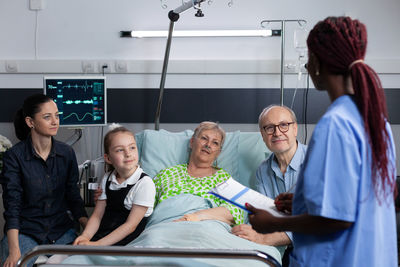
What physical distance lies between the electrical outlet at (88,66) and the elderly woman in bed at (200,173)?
1.57 m

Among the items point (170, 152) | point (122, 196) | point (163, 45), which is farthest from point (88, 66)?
point (122, 196)

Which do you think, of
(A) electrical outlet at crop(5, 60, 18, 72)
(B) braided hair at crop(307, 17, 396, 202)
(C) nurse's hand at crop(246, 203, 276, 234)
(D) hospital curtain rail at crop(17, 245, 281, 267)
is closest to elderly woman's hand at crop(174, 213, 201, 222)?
(D) hospital curtain rail at crop(17, 245, 281, 267)

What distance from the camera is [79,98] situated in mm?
3723

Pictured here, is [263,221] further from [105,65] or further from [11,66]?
[11,66]

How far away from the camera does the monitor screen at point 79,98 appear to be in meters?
3.67

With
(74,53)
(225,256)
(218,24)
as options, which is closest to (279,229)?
(225,256)

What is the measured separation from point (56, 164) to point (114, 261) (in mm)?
1076

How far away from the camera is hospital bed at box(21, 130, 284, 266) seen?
1.50 meters

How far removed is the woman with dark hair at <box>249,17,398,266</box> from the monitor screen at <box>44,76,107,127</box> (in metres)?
2.69

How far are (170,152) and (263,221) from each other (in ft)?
5.95

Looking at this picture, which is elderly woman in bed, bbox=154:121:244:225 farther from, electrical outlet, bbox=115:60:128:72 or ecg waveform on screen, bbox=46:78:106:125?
electrical outlet, bbox=115:60:128:72

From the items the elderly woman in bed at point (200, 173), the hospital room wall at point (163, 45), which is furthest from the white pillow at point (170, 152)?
the hospital room wall at point (163, 45)

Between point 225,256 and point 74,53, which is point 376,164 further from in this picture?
point 74,53

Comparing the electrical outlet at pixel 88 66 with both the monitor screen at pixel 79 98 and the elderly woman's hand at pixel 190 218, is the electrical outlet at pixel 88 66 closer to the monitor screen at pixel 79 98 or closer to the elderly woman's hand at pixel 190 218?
the monitor screen at pixel 79 98
